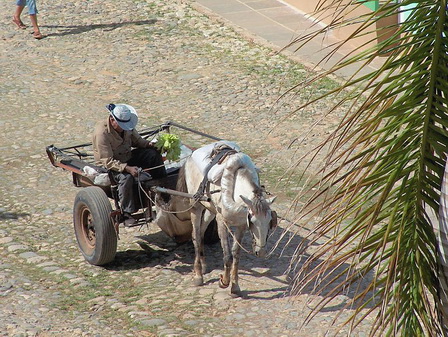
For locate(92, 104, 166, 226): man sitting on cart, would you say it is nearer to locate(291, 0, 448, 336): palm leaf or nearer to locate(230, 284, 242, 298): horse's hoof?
locate(230, 284, 242, 298): horse's hoof

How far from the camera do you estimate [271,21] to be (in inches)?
682

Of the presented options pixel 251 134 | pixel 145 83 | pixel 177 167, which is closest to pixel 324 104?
pixel 251 134

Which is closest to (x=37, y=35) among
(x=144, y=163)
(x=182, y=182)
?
(x=144, y=163)

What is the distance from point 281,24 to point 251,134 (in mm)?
4946

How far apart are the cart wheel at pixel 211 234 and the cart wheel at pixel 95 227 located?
1.14 metres

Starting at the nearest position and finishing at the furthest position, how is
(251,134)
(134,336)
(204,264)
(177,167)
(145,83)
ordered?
(134,336)
(204,264)
(177,167)
(251,134)
(145,83)

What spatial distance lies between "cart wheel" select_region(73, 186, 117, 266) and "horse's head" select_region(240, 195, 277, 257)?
174 cm

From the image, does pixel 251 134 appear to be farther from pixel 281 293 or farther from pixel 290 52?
pixel 281 293

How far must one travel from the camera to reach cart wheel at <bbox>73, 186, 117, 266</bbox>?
864cm

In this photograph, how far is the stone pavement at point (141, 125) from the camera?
7.86 meters

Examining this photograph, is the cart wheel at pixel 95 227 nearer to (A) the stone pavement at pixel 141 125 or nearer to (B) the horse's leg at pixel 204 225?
(A) the stone pavement at pixel 141 125

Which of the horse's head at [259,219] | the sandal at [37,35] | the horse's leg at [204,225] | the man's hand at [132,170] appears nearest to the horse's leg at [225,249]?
the horse's leg at [204,225]

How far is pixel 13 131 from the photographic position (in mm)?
13273

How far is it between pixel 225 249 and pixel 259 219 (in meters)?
0.75
